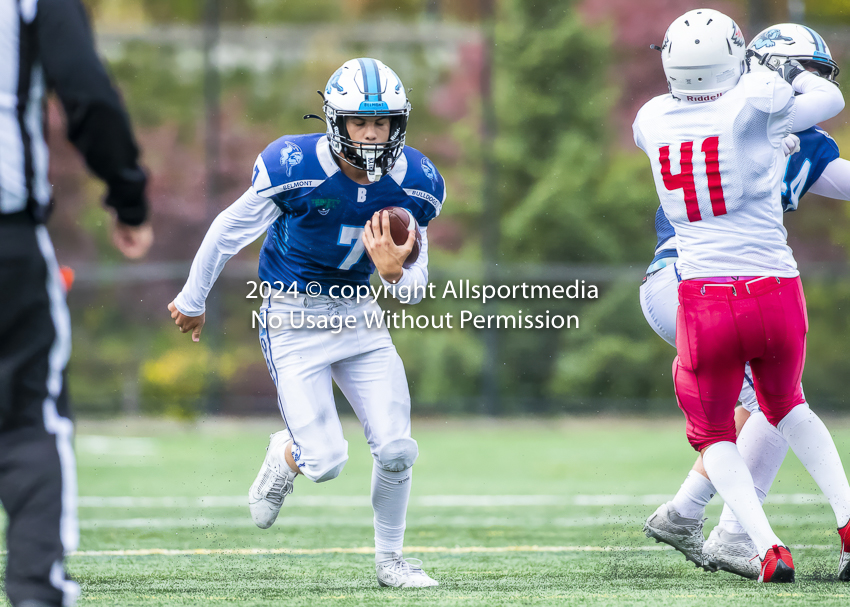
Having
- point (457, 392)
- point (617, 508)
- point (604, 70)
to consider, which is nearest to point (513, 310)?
point (457, 392)

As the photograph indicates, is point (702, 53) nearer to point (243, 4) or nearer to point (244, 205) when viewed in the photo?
point (244, 205)

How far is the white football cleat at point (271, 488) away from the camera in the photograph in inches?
164

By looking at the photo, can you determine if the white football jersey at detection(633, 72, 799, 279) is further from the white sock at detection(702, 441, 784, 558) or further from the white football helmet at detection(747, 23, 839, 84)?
the white sock at detection(702, 441, 784, 558)

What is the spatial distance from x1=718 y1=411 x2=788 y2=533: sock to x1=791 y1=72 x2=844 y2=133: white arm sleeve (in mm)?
1133

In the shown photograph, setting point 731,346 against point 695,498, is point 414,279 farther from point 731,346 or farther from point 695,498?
point 695,498

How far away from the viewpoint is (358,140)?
12.8 feet

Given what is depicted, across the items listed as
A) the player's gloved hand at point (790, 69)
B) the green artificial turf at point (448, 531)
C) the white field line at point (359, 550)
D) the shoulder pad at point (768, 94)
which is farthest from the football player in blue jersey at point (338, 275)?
the player's gloved hand at point (790, 69)


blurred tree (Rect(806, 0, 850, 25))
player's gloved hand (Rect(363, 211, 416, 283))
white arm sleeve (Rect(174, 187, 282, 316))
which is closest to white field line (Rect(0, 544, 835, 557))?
white arm sleeve (Rect(174, 187, 282, 316))

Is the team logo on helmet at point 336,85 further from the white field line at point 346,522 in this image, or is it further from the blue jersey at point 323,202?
the white field line at point 346,522

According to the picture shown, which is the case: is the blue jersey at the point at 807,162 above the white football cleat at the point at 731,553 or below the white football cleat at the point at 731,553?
above

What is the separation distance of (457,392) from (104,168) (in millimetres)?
11431

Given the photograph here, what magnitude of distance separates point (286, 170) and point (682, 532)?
2.00 meters

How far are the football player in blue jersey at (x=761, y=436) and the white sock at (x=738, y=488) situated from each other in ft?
1.28

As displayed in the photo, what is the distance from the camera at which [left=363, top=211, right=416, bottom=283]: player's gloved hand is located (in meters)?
3.83
